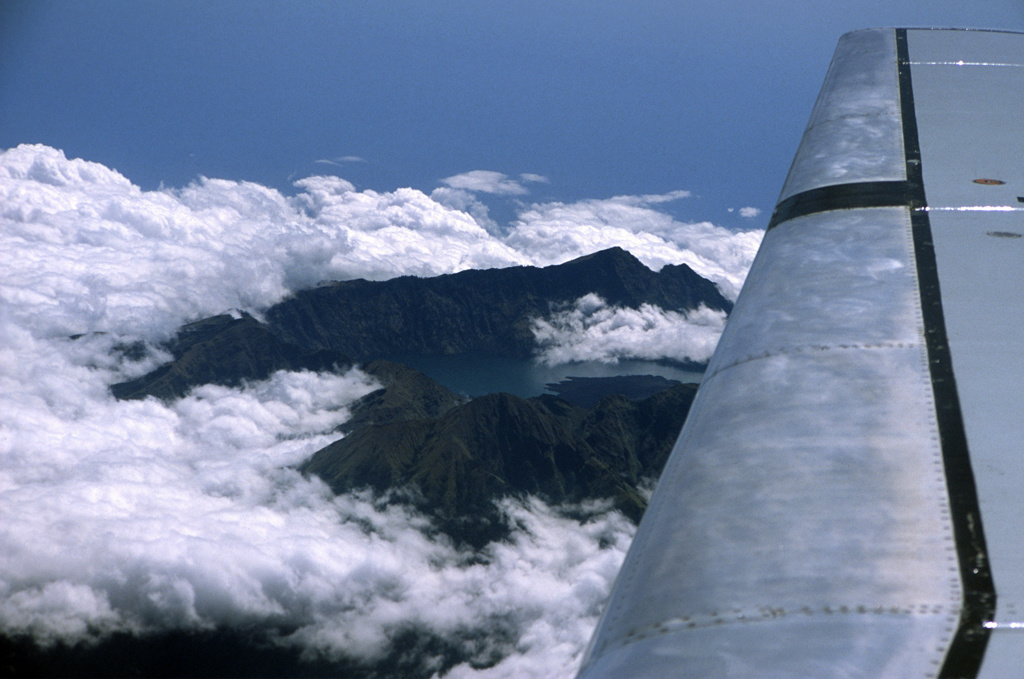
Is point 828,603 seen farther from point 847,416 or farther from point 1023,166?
point 1023,166

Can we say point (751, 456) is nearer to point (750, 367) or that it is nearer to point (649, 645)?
point (750, 367)

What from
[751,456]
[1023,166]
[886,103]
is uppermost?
[886,103]

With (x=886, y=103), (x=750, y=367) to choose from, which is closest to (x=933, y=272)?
(x=750, y=367)

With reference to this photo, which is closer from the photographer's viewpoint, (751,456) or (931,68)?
(751,456)

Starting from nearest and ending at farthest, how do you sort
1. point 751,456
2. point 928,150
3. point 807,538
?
point 807,538 < point 751,456 < point 928,150

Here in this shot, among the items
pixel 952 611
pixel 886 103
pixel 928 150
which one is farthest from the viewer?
pixel 886 103

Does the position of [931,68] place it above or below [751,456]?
above

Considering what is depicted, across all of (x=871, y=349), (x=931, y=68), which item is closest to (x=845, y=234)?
(x=871, y=349)
